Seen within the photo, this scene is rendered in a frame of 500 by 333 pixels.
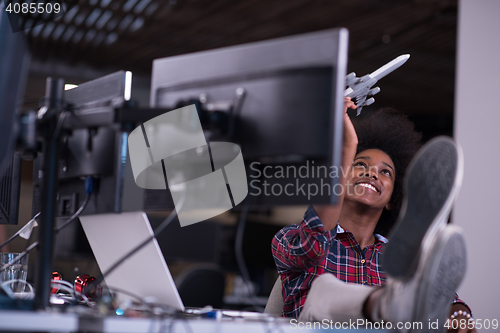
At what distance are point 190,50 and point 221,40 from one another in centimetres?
41

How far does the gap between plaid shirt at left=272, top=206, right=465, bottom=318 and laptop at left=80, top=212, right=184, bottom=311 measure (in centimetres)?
41

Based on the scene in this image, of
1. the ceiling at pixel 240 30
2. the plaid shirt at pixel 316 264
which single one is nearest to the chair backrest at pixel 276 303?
the plaid shirt at pixel 316 264

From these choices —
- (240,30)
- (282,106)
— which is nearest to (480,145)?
(282,106)

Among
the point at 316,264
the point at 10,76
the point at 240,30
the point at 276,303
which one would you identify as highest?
the point at 240,30

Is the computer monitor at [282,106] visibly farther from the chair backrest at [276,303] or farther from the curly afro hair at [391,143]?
the curly afro hair at [391,143]

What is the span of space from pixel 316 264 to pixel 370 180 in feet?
1.46

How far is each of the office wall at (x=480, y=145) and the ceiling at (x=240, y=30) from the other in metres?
1.03

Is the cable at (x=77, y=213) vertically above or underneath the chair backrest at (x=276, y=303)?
above

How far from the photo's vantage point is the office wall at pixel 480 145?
2.54 m

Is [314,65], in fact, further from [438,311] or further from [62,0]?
[62,0]

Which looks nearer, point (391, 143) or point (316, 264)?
point (316, 264)

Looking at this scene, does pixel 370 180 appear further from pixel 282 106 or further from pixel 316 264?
pixel 282 106

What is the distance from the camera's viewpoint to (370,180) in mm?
1748

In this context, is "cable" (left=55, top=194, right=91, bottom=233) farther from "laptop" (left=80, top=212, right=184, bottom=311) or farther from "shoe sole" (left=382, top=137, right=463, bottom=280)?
"shoe sole" (left=382, top=137, right=463, bottom=280)
